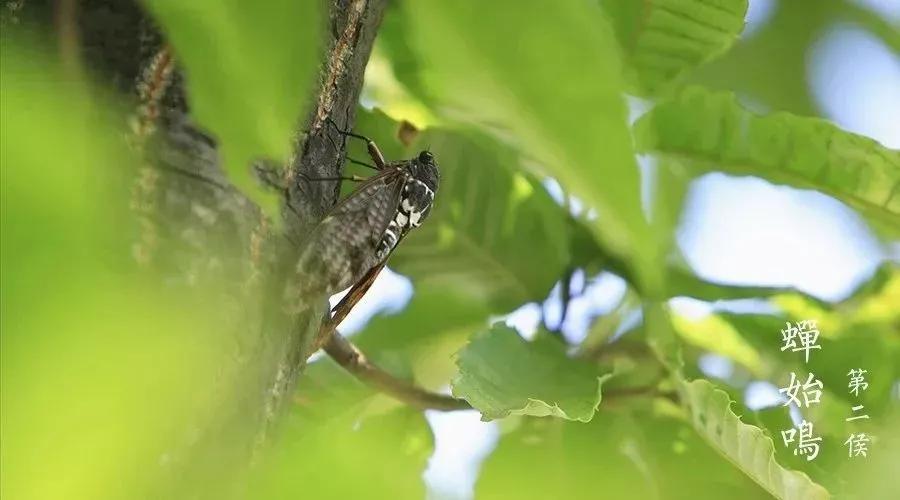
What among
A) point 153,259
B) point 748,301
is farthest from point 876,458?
point 153,259

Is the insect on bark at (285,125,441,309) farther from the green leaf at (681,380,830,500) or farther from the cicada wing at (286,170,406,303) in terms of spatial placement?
the green leaf at (681,380,830,500)

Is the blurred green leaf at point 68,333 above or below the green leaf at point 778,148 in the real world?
above

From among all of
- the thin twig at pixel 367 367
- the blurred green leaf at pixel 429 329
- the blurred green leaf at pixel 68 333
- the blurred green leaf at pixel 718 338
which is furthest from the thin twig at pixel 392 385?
the blurred green leaf at pixel 68 333

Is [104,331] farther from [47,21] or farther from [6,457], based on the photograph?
[47,21]

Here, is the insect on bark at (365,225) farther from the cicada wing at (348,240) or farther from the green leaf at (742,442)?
the green leaf at (742,442)

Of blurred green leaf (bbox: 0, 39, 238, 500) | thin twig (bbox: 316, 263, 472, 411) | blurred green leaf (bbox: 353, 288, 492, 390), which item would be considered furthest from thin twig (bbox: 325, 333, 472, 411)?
blurred green leaf (bbox: 0, 39, 238, 500)

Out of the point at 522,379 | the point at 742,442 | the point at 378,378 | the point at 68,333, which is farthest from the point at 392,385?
the point at 68,333

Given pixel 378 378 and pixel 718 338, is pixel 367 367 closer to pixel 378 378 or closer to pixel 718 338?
pixel 378 378
